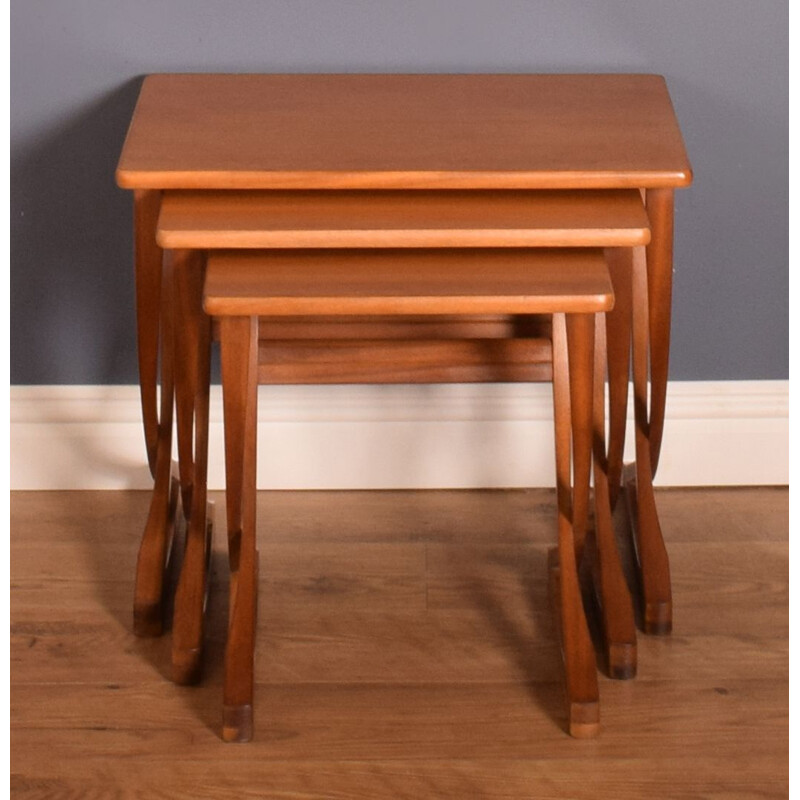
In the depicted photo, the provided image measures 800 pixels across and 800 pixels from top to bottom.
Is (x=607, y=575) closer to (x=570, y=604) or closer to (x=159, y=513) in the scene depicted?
(x=570, y=604)

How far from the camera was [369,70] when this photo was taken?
194 centimetres

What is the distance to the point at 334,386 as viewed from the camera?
2168 millimetres

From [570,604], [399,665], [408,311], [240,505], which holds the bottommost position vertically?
[399,665]

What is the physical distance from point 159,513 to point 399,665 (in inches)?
16.1

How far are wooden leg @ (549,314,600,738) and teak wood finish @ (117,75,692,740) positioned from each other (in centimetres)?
19

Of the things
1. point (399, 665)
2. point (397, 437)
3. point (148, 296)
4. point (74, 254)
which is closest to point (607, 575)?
point (399, 665)

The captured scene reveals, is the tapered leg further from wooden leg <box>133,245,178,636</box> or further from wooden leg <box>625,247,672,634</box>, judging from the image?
wooden leg <box>133,245,178,636</box>

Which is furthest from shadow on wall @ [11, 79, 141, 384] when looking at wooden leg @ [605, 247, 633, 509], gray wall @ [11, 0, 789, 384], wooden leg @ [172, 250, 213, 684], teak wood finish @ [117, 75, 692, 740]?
wooden leg @ [605, 247, 633, 509]

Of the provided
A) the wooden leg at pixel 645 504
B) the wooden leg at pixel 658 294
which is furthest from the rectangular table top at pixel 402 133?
the wooden leg at pixel 645 504

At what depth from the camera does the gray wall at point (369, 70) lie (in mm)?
1920

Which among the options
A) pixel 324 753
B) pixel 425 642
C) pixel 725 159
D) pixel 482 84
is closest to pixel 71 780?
pixel 324 753

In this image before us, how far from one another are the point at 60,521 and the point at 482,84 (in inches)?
36.7

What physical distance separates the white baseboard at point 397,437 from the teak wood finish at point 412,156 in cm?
19
